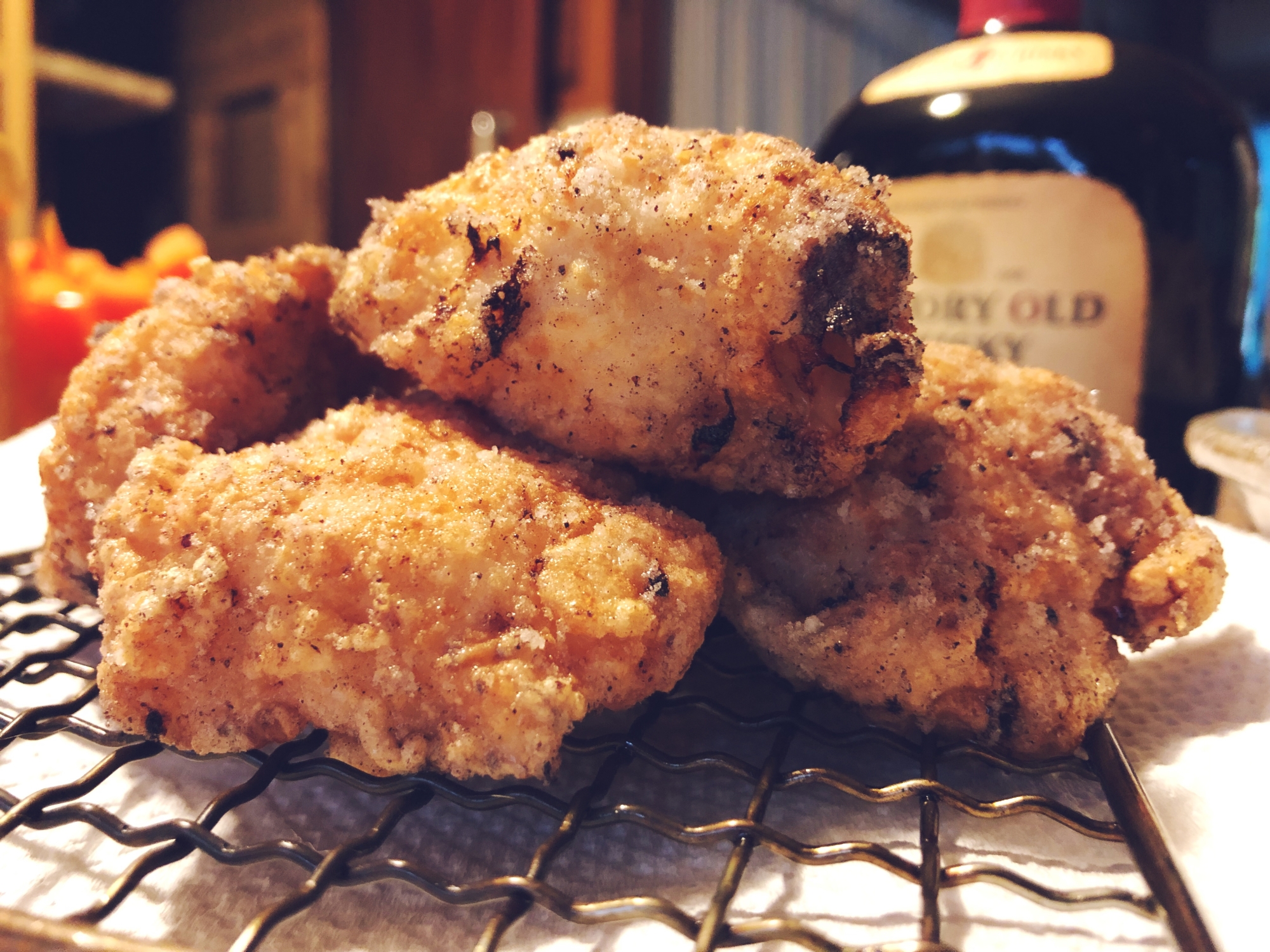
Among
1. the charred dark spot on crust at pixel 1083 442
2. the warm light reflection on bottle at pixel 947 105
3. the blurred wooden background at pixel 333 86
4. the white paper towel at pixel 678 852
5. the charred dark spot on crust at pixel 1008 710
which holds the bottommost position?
the white paper towel at pixel 678 852

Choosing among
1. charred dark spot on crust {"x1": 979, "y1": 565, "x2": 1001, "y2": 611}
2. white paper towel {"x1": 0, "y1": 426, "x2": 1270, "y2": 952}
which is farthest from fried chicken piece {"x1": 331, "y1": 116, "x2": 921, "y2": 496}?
white paper towel {"x1": 0, "y1": 426, "x2": 1270, "y2": 952}

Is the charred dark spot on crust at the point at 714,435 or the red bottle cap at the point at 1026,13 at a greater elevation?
the red bottle cap at the point at 1026,13

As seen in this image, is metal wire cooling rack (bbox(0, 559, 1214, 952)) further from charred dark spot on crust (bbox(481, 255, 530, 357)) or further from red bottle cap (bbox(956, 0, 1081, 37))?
red bottle cap (bbox(956, 0, 1081, 37))

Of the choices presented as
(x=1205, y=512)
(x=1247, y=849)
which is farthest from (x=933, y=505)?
(x=1205, y=512)

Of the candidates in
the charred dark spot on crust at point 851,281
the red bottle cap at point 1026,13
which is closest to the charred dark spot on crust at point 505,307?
the charred dark spot on crust at point 851,281

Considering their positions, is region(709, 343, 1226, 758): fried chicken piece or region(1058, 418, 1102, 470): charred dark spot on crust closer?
region(709, 343, 1226, 758): fried chicken piece

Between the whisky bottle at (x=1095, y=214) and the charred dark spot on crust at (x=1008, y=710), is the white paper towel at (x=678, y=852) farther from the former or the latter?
the whisky bottle at (x=1095, y=214)

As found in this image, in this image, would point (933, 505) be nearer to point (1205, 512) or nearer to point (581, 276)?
point (581, 276)
